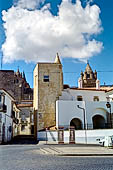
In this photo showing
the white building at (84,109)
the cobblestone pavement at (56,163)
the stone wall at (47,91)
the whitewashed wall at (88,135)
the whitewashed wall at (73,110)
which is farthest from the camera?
the stone wall at (47,91)

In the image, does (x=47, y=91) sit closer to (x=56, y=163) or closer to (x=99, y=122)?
(x=99, y=122)

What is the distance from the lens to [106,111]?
114ft

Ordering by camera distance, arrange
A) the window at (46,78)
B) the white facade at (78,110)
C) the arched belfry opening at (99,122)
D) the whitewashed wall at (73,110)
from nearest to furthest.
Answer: the whitewashed wall at (73,110) < the white facade at (78,110) < the arched belfry opening at (99,122) < the window at (46,78)

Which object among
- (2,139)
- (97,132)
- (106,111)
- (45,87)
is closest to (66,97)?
(45,87)

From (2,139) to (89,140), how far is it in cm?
987

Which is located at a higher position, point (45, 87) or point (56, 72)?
point (56, 72)

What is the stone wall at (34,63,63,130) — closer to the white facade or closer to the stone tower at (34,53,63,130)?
the stone tower at (34,53,63,130)

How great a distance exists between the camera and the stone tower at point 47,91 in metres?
34.1

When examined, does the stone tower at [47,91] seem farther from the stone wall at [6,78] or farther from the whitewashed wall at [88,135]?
the stone wall at [6,78]

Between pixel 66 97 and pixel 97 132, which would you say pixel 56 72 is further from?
pixel 97 132

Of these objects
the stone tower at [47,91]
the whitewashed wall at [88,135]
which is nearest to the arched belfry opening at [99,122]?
the stone tower at [47,91]

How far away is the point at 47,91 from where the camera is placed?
3522cm

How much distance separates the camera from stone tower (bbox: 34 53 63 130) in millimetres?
34053

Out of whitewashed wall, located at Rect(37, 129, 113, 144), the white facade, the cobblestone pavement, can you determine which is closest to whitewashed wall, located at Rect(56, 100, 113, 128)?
the white facade
